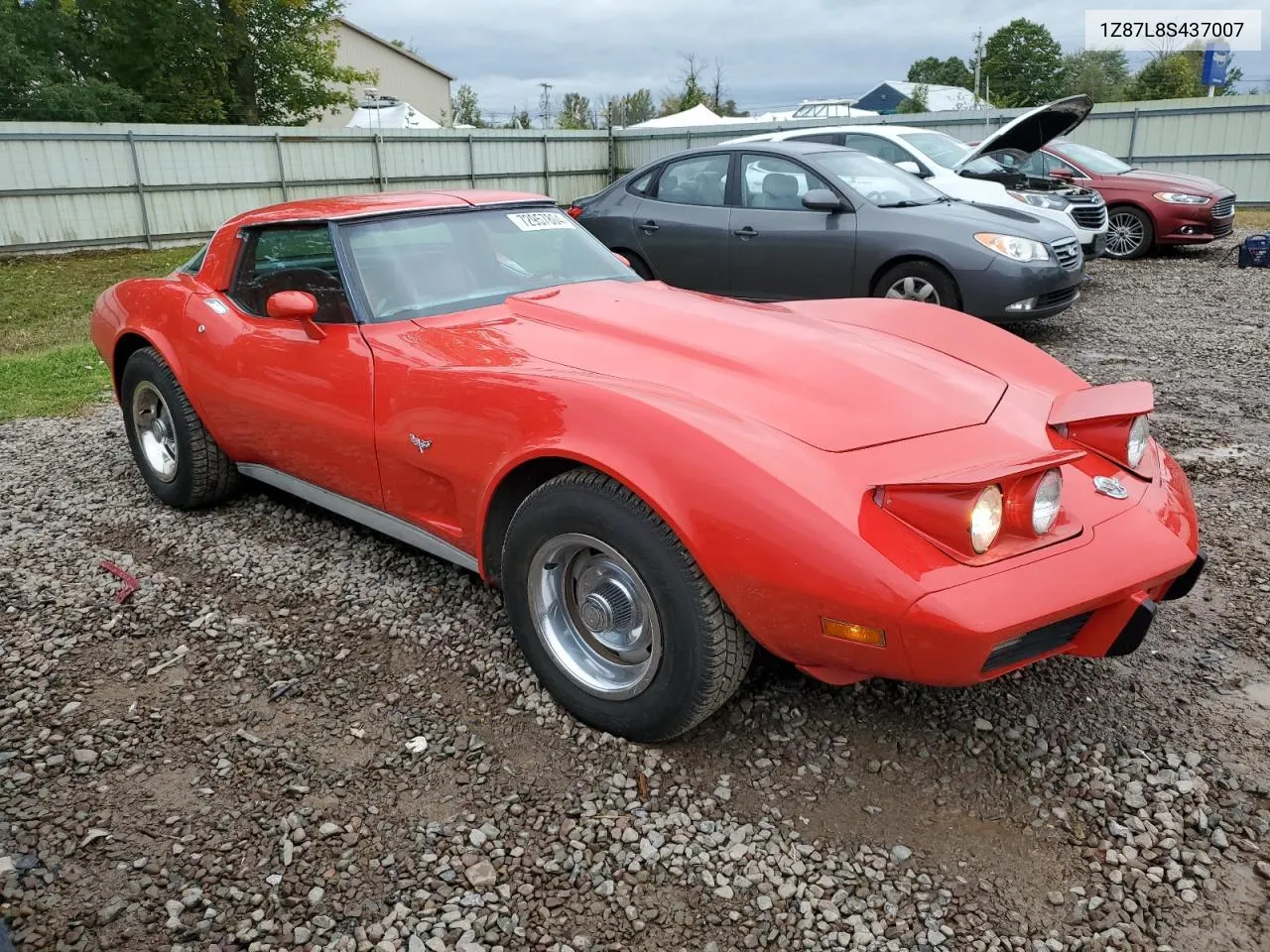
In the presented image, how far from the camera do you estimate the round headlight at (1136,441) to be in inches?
102

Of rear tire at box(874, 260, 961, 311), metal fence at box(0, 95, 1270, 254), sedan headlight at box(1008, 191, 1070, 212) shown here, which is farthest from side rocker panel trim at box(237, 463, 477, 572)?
metal fence at box(0, 95, 1270, 254)

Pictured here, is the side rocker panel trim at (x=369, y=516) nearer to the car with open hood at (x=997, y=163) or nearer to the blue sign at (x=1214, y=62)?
the car with open hood at (x=997, y=163)

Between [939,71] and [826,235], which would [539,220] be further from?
[939,71]

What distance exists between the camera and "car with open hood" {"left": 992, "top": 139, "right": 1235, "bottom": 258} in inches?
452

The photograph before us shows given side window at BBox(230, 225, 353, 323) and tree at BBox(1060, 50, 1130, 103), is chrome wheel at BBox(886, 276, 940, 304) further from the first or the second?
tree at BBox(1060, 50, 1130, 103)

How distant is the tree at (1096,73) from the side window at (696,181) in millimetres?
49861

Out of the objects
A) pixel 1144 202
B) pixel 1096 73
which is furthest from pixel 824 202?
pixel 1096 73

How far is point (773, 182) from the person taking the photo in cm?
736

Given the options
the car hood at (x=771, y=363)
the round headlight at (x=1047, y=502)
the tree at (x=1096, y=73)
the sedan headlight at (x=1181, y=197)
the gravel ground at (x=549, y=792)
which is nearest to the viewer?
the gravel ground at (x=549, y=792)

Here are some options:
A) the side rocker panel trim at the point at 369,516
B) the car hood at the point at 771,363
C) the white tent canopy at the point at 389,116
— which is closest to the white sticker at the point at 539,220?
the car hood at the point at 771,363

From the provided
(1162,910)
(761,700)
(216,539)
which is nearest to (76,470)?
(216,539)

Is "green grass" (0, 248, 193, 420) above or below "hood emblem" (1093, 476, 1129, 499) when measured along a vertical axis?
below

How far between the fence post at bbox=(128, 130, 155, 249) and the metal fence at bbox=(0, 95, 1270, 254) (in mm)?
16

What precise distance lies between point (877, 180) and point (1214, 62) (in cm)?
2208
